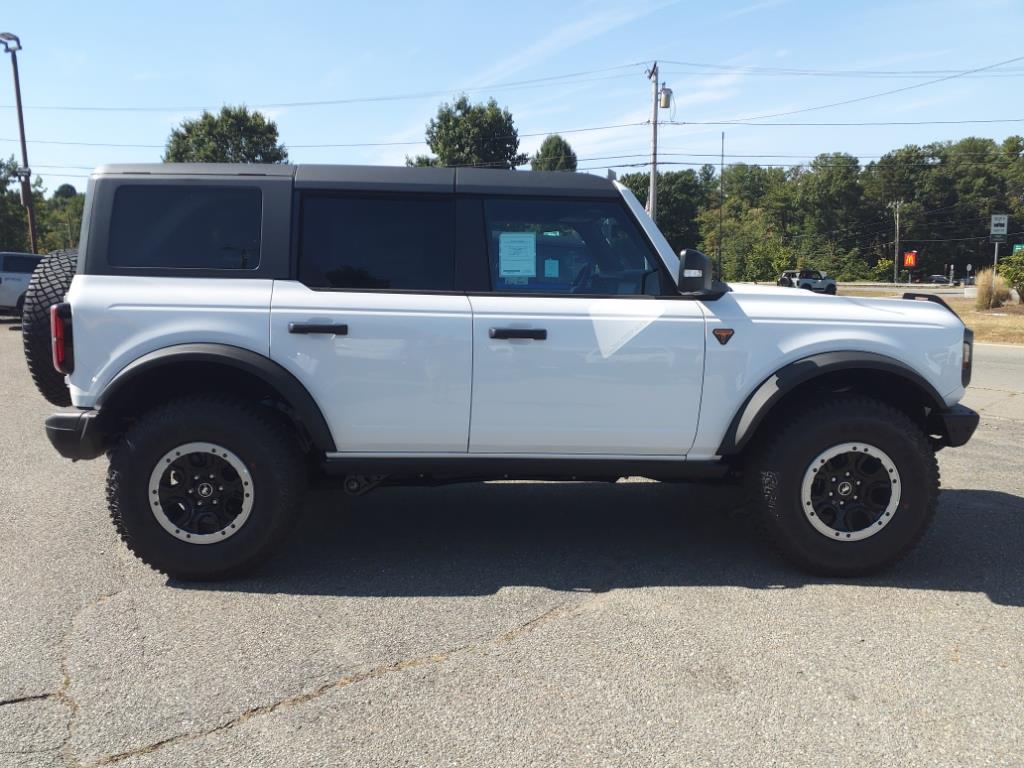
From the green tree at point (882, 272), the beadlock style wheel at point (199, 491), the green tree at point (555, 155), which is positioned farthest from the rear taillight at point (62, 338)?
the green tree at point (882, 272)

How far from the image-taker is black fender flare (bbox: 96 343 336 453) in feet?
12.2

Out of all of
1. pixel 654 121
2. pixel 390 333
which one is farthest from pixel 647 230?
pixel 654 121

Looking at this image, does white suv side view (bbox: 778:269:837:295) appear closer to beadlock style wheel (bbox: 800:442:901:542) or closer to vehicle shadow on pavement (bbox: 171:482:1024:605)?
vehicle shadow on pavement (bbox: 171:482:1024:605)

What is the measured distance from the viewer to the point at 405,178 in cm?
404

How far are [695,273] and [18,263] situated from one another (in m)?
21.1

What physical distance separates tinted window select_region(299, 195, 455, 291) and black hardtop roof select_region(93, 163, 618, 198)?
0.25ft

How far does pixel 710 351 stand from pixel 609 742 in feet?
6.57

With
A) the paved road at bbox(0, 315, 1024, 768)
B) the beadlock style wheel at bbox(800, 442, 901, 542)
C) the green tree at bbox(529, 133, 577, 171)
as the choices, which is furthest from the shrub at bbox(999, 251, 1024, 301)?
the green tree at bbox(529, 133, 577, 171)

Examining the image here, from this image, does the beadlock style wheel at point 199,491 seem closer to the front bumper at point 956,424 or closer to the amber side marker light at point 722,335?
the amber side marker light at point 722,335

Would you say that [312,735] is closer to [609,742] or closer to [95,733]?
[95,733]

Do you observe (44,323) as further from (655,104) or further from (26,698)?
(655,104)

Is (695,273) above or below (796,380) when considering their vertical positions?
above

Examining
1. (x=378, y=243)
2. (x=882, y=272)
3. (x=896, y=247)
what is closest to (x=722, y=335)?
(x=378, y=243)

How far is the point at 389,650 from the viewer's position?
3.21m
